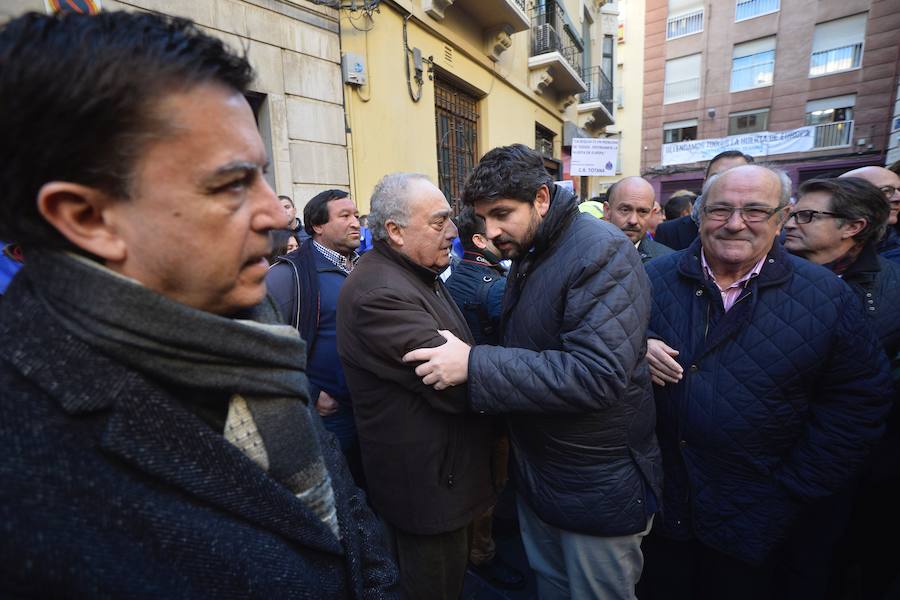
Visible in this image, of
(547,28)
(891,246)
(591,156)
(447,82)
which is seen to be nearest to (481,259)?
(891,246)

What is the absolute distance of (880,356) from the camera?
163 centimetres

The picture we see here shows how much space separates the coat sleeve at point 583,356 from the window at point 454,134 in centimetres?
577

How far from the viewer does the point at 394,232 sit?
6.22ft

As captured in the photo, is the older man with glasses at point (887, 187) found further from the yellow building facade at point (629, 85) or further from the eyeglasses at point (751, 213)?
the yellow building facade at point (629, 85)

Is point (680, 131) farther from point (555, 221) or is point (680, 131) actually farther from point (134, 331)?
point (134, 331)

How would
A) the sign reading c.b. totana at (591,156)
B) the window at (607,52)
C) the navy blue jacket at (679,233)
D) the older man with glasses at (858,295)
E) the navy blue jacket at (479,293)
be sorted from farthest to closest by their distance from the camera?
the window at (607,52)
the sign reading c.b. totana at (591,156)
the navy blue jacket at (679,233)
the navy blue jacket at (479,293)
the older man with glasses at (858,295)

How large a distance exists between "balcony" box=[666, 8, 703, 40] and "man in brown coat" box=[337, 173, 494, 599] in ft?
81.7

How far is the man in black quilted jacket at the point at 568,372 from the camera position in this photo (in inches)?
55.9

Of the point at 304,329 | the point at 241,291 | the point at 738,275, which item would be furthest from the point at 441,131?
the point at 241,291

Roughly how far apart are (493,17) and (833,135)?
1775cm

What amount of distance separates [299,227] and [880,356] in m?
4.70

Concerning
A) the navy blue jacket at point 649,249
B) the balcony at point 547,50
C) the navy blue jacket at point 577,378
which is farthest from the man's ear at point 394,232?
the balcony at point 547,50

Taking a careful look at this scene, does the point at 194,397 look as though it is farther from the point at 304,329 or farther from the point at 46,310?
the point at 304,329

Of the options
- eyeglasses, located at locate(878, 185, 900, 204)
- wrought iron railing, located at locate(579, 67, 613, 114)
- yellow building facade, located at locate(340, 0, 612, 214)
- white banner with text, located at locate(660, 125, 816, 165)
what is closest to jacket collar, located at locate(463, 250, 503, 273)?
eyeglasses, located at locate(878, 185, 900, 204)
